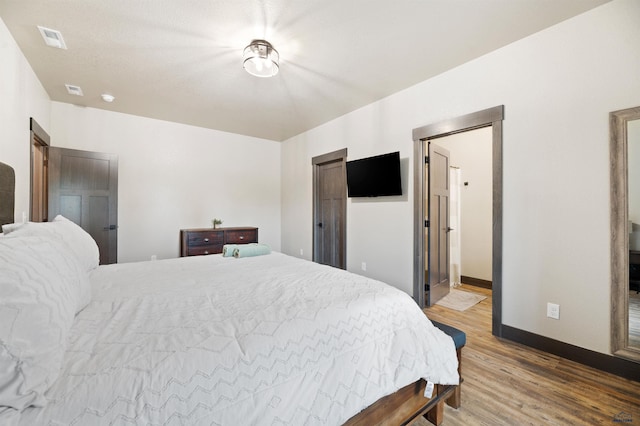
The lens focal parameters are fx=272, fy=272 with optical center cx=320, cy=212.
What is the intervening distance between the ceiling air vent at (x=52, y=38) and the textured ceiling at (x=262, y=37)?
46 millimetres

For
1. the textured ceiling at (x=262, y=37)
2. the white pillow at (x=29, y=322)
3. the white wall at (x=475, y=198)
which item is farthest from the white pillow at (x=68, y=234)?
the white wall at (x=475, y=198)

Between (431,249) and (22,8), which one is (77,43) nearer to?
(22,8)

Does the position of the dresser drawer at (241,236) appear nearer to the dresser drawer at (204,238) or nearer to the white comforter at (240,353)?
the dresser drawer at (204,238)

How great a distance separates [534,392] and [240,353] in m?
1.96

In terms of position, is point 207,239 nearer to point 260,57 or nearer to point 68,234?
point 68,234

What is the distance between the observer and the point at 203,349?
911 mm

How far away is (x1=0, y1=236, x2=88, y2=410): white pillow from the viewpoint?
62cm

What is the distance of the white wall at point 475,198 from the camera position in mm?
4289

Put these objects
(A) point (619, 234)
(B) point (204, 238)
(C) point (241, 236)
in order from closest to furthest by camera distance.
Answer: (A) point (619, 234) → (B) point (204, 238) → (C) point (241, 236)

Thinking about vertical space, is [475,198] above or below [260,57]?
below

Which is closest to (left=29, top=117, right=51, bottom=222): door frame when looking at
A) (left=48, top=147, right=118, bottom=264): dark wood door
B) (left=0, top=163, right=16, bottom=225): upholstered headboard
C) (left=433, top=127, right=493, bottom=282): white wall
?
(left=48, top=147, right=118, bottom=264): dark wood door

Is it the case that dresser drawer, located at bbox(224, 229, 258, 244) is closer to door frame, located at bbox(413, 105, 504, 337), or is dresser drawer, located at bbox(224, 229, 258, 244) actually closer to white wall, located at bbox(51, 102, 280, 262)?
white wall, located at bbox(51, 102, 280, 262)

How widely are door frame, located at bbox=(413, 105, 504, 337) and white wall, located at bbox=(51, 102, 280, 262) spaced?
10.6 feet

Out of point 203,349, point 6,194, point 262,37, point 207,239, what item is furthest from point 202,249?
point 203,349
